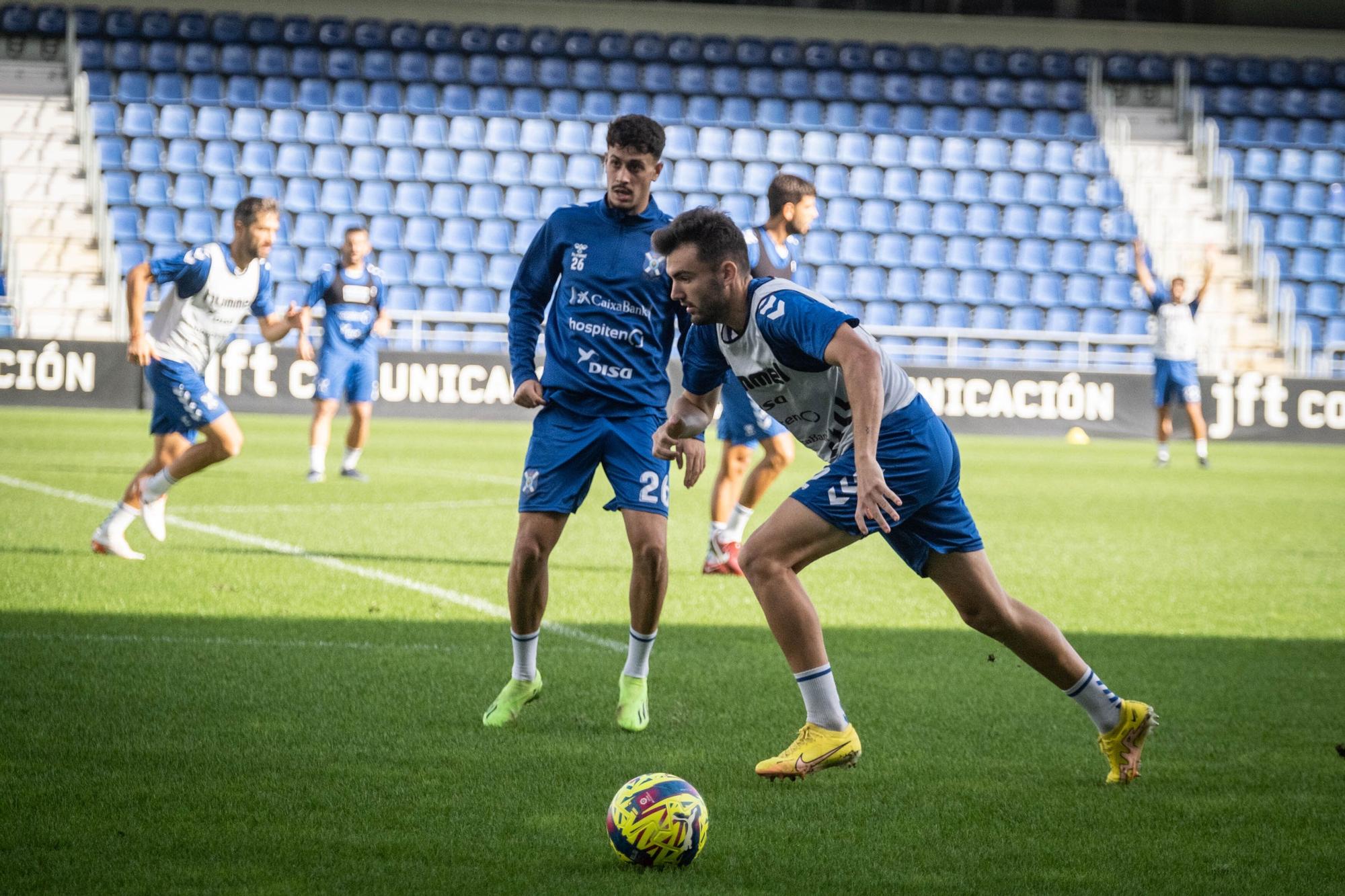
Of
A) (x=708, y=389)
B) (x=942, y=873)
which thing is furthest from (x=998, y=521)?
(x=942, y=873)

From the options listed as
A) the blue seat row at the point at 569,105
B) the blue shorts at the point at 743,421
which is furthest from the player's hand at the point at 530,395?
the blue seat row at the point at 569,105

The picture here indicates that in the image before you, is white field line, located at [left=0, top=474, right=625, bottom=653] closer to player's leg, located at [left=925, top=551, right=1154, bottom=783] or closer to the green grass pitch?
the green grass pitch

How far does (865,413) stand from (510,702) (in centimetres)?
187

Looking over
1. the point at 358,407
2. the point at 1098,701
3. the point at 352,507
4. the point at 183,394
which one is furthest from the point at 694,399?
the point at 358,407

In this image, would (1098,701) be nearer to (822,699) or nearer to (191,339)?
(822,699)

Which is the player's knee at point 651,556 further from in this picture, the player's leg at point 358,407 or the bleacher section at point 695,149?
the bleacher section at point 695,149

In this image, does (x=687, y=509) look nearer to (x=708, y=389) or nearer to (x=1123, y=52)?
(x=708, y=389)

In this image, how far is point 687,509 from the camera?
13.7 metres

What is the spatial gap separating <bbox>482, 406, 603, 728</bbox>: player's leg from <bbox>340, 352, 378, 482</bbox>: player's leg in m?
9.90

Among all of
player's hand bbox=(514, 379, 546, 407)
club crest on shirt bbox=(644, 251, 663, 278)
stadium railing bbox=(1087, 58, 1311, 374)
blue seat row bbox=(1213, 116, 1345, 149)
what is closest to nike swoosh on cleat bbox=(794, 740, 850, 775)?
player's hand bbox=(514, 379, 546, 407)

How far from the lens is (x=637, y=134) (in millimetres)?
5434

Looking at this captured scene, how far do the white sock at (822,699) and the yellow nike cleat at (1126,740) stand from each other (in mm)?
835

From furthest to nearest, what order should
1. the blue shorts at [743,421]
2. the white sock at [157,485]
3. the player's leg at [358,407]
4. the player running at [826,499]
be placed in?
the player's leg at [358,407] < the white sock at [157,485] < the blue shorts at [743,421] < the player running at [826,499]

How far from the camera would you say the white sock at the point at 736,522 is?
9641 mm
